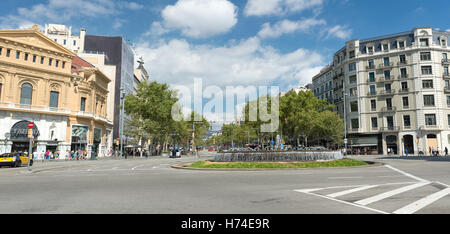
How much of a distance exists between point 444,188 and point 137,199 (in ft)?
32.6

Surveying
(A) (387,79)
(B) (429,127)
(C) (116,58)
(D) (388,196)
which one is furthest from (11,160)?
(B) (429,127)

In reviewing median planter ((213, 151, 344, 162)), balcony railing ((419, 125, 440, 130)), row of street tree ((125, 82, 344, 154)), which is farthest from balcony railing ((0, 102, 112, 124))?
balcony railing ((419, 125, 440, 130))

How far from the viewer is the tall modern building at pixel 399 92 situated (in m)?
52.1

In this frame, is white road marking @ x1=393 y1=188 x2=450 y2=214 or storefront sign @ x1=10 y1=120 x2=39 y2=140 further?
storefront sign @ x1=10 y1=120 x2=39 y2=140

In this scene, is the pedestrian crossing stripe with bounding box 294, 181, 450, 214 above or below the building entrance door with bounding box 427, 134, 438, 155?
below

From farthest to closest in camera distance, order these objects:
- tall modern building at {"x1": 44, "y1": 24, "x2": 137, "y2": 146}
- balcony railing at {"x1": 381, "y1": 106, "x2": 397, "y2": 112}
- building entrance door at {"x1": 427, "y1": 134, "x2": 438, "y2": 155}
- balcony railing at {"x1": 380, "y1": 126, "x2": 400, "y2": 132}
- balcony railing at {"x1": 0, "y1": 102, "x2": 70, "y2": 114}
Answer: tall modern building at {"x1": 44, "y1": 24, "x2": 137, "y2": 146} → balcony railing at {"x1": 381, "y1": 106, "x2": 397, "y2": 112} → balcony railing at {"x1": 380, "y1": 126, "x2": 400, "y2": 132} → building entrance door at {"x1": 427, "y1": 134, "x2": 438, "y2": 155} → balcony railing at {"x1": 0, "y1": 102, "x2": 70, "y2": 114}

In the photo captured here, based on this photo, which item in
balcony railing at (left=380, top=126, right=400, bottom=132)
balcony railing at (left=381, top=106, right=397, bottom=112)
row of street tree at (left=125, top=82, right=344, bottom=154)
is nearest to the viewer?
row of street tree at (left=125, top=82, right=344, bottom=154)

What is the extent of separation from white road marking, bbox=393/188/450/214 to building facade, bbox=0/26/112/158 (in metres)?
46.0

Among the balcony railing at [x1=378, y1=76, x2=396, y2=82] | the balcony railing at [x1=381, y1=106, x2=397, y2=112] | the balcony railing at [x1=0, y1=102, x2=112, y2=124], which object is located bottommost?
the balcony railing at [x1=0, y1=102, x2=112, y2=124]

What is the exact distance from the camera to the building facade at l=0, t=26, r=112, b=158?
40188mm

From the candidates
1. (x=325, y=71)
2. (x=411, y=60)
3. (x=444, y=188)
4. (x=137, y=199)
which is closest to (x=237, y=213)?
(x=137, y=199)

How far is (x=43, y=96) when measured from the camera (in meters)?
43.8

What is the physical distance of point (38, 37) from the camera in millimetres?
43625

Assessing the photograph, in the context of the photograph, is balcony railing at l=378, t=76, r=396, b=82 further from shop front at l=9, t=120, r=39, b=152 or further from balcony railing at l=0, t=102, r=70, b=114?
shop front at l=9, t=120, r=39, b=152
